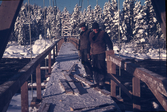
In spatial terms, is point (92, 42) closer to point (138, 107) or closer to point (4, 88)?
point (138, 107)

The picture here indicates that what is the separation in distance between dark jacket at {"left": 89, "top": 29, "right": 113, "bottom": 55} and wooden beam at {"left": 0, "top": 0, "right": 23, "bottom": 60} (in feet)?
12.6

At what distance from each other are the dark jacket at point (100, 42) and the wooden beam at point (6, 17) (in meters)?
3.84

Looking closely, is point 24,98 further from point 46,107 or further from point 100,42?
point 100,42

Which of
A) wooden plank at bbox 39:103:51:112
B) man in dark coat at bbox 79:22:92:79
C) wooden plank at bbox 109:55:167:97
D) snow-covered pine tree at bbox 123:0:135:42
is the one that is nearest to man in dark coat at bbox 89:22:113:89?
man in dark coat at bbox 79:22:92:79

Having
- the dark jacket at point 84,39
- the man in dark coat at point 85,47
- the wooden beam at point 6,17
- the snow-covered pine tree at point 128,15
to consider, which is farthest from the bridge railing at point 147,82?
the snow-covered pine tree at point 128,15

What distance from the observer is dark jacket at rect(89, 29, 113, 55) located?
564 cm

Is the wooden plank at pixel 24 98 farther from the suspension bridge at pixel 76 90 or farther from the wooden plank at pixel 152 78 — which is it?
the wooden plank at pixel 152 78

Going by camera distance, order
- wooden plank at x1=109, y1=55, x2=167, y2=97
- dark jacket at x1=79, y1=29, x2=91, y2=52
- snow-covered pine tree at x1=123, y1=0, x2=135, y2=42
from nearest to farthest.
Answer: wooden plank at x1=109, y1=55, x2=167, y2=97 → dark jacket at x1=79, y1=29, x2=91, y2=52 → snow-covered pine tree at x1=123, y1=0, x2=135, y2=42

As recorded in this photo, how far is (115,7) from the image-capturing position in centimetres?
6341

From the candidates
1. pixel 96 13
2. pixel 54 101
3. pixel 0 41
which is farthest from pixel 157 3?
pixel 96 13

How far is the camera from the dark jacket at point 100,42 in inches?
222

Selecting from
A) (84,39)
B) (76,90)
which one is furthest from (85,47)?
(76,90)

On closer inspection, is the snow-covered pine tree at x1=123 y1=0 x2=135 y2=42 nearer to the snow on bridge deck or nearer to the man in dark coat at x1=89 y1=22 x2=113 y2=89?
the man in dark coat at x1=89 y1=22 x2=113 y2=89

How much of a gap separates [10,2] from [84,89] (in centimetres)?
404
